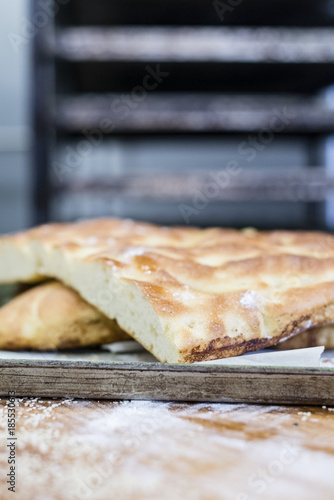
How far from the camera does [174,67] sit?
2840mm

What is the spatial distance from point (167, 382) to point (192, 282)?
271mm

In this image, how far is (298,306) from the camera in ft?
2.93

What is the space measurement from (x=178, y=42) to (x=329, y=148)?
1484 millimetres

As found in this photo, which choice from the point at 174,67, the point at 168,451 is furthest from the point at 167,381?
the point at 174,67

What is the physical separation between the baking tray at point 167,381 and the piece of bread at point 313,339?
0.22 m

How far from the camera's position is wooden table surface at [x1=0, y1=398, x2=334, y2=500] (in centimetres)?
52

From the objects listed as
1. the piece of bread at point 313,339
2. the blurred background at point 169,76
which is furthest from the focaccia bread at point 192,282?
the blurred background at point 169,76

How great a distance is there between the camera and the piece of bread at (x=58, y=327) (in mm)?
1051

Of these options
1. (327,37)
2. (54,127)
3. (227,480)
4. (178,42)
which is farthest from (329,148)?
(227,480)

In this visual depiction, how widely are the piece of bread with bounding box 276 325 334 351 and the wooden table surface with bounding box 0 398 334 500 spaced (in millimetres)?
237

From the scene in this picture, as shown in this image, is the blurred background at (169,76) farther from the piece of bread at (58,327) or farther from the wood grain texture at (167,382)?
the wood grain texture at (167,382)

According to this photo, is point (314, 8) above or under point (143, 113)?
above

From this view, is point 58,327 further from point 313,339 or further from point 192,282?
point 313,339

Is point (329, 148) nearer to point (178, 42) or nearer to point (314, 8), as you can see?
point (314, 8)
